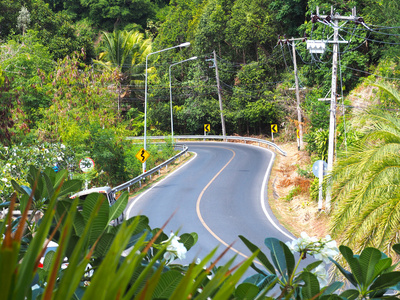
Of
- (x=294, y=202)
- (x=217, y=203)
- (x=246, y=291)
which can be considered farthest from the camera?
(x=217, y=203)

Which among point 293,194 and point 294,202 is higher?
point 293,194

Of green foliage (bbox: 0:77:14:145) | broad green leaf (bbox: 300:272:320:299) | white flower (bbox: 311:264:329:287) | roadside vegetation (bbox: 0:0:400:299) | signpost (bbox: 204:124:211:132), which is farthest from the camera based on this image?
signpost (bbox: 204:124:211:132)

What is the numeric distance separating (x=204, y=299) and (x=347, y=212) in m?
7.83

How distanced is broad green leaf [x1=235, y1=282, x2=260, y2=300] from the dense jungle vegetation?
6502 mm

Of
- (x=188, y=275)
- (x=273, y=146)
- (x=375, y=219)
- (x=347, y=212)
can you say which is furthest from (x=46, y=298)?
(x=273, y=146)

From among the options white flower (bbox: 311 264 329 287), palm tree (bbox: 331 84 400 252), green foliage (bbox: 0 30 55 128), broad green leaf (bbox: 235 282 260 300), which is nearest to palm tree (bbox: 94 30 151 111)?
green foliage (bbox: 0 30 55 128)

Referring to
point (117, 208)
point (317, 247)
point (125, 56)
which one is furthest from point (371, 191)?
point (125, 56)

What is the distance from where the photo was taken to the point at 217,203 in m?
20.0

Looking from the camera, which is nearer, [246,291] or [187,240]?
[246,291]

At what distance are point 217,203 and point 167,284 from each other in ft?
61.7

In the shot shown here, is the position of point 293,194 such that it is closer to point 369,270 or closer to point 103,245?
point 369,270

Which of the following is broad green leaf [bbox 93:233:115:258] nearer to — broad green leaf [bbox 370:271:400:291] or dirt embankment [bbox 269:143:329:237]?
broad green leaf [bbox 370:271:400:291]

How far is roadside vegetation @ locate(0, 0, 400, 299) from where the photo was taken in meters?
8.54

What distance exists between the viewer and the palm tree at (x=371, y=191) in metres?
7.43
